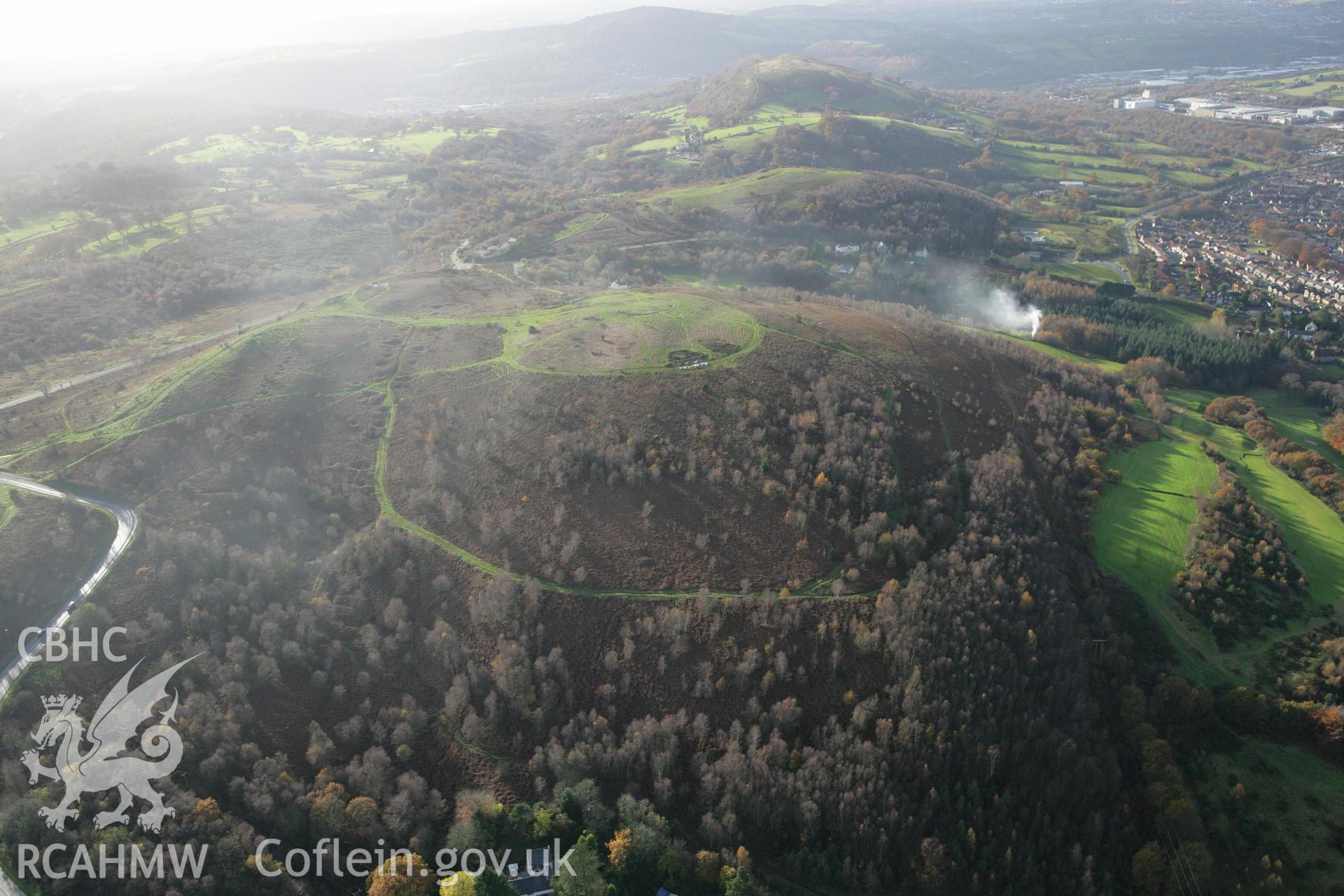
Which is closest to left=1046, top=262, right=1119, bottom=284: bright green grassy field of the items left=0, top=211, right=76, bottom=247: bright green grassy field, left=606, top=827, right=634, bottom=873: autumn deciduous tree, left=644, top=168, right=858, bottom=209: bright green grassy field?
left=644, top=168, right=858, bottom=209: bright green grassy field

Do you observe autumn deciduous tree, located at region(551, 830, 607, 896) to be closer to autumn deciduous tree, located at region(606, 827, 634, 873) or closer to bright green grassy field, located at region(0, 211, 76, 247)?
autumn deciduous tree, located at region(606, 827, 634, 873)

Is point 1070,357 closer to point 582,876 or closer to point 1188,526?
point 1188,526

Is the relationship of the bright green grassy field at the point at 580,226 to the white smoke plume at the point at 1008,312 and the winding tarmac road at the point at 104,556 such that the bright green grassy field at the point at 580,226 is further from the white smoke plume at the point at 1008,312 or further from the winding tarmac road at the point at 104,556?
the winding tarmac road at the point at 104,556

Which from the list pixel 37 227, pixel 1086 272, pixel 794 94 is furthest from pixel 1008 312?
pixel 37 227

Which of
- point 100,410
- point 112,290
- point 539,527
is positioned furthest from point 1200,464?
point 112,290

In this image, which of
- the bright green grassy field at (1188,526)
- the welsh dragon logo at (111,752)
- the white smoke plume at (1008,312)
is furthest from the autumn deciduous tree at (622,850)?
the white smoke plume at (1008,312)
